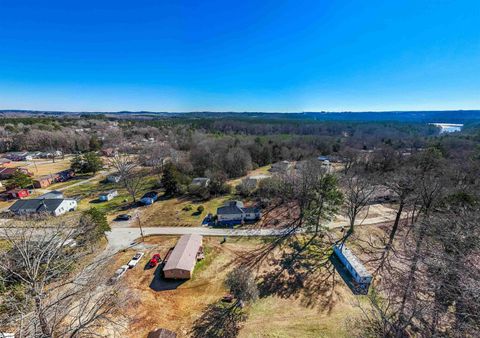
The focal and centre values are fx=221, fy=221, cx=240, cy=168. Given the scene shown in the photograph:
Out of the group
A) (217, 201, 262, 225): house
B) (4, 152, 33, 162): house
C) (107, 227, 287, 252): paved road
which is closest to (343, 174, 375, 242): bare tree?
(107, 227, 287, 252): paved road

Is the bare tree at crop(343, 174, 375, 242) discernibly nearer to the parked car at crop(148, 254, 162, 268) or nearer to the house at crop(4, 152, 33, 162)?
the parked car at crop(148, 254, 162, 268)

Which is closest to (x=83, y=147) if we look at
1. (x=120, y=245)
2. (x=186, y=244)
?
(x=120, y=245)

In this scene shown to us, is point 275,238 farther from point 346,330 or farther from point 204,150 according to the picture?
point 204,150

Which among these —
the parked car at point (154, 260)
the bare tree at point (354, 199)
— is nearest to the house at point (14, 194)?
the parked car at point (154, 260)

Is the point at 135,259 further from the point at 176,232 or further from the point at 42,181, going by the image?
the point at 42,181

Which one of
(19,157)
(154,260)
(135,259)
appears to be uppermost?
(19,157)

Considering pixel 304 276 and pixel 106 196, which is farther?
pixel 106 196

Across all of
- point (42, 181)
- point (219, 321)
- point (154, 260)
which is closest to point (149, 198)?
point (154, 260)

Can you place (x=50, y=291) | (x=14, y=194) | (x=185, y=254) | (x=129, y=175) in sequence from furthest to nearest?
(x=129, y=175) < (x=14, y=194) < (x=185, y=254) < (x=50, y=291)
